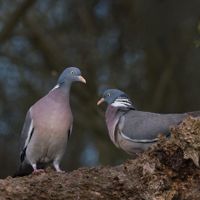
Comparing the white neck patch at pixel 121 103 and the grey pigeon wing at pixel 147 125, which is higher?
the white neck patch at pixel 121 103

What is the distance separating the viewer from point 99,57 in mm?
10641

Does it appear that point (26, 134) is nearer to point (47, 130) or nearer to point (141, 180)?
point (47, 130)

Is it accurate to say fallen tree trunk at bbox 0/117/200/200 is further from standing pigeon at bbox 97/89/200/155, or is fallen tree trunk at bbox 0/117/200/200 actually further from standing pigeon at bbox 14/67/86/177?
standing pigeon at bbox 14/67/86/177

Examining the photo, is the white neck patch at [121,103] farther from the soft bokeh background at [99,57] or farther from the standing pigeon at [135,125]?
the soft bokeh background at [99,57]

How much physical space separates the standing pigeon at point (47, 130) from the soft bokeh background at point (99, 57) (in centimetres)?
390

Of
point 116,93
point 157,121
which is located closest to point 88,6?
point 116,93

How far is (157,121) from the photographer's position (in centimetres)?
556

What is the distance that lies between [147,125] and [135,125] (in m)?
0.11

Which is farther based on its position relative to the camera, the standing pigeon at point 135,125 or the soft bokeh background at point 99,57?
the soft bokeh background at point 99,57

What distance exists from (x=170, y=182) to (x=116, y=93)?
1960 mm

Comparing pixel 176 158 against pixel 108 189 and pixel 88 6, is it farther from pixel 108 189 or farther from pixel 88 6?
pixel 88 6

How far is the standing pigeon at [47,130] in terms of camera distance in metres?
5.91

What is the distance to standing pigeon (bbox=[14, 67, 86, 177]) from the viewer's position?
233 inches

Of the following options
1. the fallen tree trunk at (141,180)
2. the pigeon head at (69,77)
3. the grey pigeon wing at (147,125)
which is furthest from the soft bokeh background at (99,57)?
the fallen tree trunk at (141,180)
